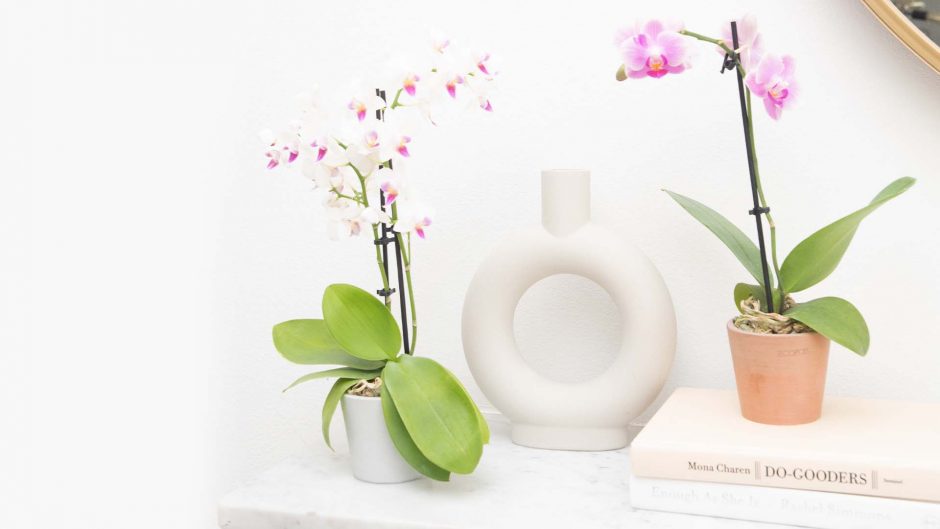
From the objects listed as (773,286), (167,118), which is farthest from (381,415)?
(167,118)

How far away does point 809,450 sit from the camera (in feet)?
2.25

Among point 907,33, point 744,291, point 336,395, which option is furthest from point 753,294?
point 336,395

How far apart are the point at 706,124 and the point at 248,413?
23.4 inches

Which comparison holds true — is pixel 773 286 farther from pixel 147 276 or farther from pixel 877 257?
pixel 147 276

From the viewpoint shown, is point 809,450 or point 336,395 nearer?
point 809,450

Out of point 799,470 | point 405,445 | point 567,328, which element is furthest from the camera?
point 567,328

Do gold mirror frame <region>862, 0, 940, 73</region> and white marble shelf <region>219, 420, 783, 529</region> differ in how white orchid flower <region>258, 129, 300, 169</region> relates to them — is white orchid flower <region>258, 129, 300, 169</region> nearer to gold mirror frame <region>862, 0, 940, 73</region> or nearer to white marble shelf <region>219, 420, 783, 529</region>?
white marble shelf <region>219, 420, 783, 529</region>

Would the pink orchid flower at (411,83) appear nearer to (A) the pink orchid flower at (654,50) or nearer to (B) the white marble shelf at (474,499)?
(A) the pink orchid flower at (654,50)

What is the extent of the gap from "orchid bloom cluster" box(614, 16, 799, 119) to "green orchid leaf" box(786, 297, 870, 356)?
151 mm

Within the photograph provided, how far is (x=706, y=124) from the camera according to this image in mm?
908

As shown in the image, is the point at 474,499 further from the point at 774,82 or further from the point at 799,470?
the point at 774,82

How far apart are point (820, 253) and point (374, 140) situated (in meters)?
0.36

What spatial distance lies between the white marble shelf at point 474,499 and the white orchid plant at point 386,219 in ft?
0.11

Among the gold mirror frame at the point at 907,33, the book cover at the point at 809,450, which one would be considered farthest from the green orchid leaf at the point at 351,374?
the gold mirror frame at the point at 907,33
